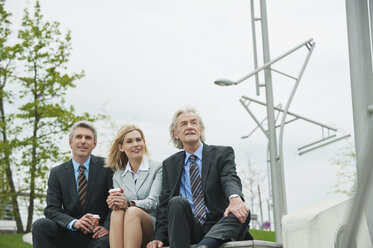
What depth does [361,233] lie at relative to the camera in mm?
3668

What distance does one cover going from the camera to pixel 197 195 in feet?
17.1

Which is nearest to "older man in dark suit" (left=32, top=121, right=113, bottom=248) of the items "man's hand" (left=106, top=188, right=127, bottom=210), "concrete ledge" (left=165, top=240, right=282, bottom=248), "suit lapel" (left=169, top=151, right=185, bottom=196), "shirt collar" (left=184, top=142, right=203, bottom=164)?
"man's hand" (left=106, top=188, right=127, bottom=210)

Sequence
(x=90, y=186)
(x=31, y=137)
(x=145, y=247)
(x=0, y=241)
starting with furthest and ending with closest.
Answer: (x=31, y=137)
(x=0, y=241)
(x=90, y=186)
(x=145, y=247)

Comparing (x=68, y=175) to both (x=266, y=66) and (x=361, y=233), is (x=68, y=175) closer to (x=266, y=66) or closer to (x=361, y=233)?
(x=361, y=233)

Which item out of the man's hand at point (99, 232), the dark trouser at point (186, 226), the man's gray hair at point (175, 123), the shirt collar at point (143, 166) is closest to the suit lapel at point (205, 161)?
the man's gray hair at point (175, 123)

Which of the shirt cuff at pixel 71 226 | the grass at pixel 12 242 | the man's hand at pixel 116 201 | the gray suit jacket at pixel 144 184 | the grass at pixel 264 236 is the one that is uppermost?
the gray suit jacket at pixel 144 184

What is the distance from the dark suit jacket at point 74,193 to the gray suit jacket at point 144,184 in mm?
161

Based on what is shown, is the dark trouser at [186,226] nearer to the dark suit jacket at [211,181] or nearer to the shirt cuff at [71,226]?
the dark suit jacket at [211,181]

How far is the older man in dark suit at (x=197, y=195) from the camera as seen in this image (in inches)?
183

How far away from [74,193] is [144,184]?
763 millimetres

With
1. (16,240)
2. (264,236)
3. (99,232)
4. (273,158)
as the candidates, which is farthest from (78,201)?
(264,236)

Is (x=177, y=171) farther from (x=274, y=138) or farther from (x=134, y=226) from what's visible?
Answer: (x=274, y=138)

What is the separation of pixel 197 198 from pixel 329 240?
1653 millimetres

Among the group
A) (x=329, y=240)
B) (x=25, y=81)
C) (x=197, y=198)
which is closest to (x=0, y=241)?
(x=25, y=81)
